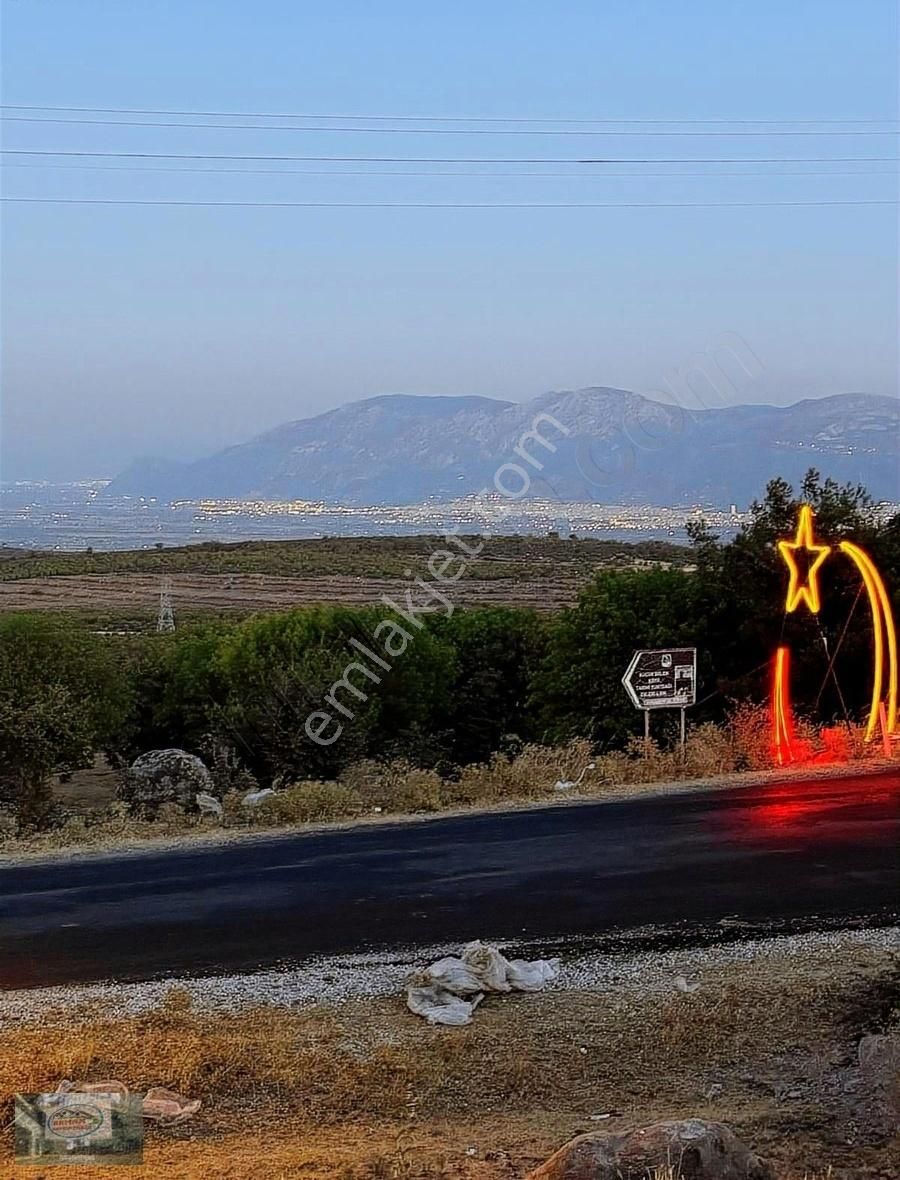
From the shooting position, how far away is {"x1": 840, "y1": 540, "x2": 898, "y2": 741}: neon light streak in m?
17.1

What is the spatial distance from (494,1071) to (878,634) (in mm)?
11846

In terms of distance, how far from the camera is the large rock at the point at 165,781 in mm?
16812

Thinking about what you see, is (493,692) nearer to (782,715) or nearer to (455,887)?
(782,715)

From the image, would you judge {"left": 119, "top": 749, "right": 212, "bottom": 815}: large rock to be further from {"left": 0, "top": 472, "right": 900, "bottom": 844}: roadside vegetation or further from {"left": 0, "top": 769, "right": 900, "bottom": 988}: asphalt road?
→ {"left": 0, "top": 769, "right": 900, "bottom": 988}: asphalt road

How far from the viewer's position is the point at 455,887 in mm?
10766

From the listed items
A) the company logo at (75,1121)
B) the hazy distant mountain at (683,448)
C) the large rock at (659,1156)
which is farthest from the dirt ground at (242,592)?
the large rock at (659,1156)

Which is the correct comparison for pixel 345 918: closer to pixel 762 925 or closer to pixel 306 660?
pixel 762 925

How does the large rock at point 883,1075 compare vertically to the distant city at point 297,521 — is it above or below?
below

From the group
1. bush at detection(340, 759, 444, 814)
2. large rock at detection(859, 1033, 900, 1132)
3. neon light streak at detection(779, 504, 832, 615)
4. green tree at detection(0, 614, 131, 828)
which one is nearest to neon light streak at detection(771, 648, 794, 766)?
→ neon light streak at detection(779, 504, 832, 615)

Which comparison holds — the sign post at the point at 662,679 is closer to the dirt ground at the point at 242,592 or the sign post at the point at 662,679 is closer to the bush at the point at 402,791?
the bush at the point at 402,791

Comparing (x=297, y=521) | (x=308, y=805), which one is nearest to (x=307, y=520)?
(x=297, y=521)

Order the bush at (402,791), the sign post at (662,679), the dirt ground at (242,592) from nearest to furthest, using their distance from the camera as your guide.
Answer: the bush at (402,791) → the sign post at (662,679) → the dirt ground at (242,592)

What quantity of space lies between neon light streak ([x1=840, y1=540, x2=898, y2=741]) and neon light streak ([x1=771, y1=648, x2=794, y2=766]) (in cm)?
111

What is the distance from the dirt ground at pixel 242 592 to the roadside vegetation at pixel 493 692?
99.0 feet
